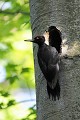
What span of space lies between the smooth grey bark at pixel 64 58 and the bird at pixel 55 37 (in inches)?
1.7

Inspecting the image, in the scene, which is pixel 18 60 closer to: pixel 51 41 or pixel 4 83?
pixel 4 83

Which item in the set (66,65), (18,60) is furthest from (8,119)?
(66,65)

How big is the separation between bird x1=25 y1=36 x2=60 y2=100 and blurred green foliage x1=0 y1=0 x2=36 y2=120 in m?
1.14

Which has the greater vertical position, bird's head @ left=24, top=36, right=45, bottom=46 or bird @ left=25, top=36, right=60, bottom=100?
bird's head @ left=24, top=36, right=45, bottom=46

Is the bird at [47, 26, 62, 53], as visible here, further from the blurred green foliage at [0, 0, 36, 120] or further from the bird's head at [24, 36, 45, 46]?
the blurred green foliage at [0, 0, 36, 120]

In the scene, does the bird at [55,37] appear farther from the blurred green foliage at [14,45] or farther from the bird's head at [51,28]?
the blurred green foliage at [14,45]

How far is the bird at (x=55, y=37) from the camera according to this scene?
278 cm

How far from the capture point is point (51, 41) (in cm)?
303

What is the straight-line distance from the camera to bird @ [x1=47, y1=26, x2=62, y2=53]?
2.78 m

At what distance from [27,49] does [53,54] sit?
317 cm

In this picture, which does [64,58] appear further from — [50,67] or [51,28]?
[51,28]

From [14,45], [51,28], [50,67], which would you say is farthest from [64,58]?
[14,45]

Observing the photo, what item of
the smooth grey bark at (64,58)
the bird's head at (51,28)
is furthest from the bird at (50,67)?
the bird's head at (51,28)

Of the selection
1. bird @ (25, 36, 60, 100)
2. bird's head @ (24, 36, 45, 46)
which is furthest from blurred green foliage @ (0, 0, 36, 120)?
bird @ (25, 36, 60, 100)
